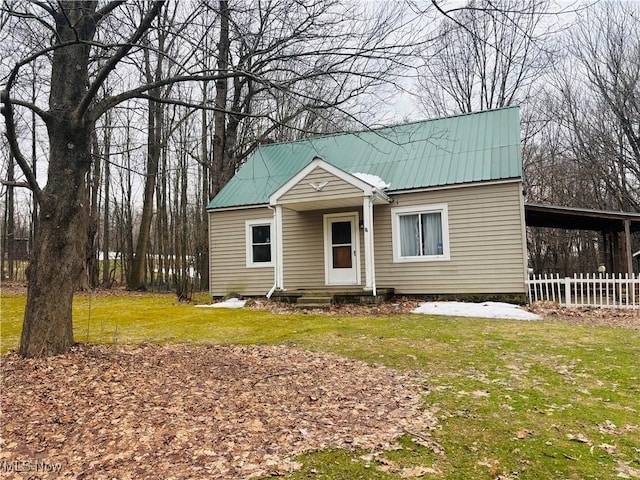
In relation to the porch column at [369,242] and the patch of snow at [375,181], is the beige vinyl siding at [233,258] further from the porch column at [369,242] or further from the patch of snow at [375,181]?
the porch column at [369,242]

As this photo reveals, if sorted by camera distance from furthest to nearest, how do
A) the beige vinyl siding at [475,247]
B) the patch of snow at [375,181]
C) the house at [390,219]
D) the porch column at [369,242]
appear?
the patch of snow at [375,181], the porch column at [369,242], the house at [390,219], the beige vinyl siding at [475,247]

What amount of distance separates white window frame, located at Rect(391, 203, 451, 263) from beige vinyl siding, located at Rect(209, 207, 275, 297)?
397cm

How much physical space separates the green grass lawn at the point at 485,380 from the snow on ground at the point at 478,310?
0.69 meters

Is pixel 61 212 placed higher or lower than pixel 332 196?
lower

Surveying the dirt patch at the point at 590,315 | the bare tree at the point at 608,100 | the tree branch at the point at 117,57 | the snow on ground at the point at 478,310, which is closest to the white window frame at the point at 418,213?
the snow on ground at the point at 478,310

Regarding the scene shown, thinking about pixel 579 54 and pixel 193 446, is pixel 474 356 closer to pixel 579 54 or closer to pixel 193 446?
pixel 193 446

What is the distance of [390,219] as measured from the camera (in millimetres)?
12117

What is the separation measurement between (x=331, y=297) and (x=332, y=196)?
107 inches

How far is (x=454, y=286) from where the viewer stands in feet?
37.2

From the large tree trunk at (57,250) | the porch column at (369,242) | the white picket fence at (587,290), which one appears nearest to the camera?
the large tree trunk at (57,250)

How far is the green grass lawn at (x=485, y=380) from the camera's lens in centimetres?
290

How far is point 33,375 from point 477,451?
4.49 meters

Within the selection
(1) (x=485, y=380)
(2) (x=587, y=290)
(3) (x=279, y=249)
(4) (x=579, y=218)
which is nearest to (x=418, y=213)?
(3) (x=279, y=249)

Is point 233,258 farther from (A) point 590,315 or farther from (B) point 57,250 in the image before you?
(A) point 590,315
